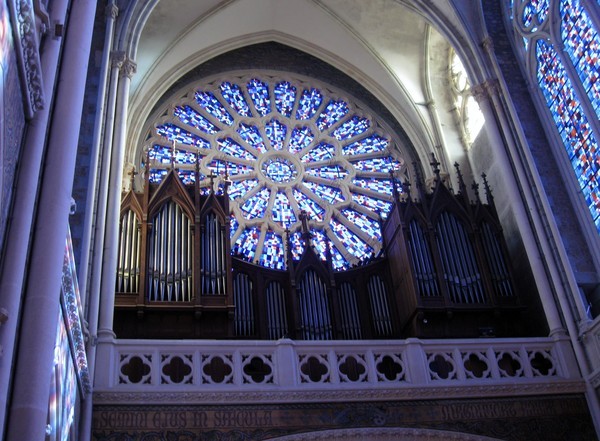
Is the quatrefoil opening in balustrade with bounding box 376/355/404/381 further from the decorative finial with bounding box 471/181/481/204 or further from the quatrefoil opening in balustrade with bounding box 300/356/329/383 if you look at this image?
the decorative finial with bounding box 471/181/481/204

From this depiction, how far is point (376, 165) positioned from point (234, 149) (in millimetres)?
2817

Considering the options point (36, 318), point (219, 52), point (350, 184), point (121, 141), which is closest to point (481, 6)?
point (350, 184)

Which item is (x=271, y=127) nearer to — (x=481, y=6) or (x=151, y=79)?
(x=151, y=79)

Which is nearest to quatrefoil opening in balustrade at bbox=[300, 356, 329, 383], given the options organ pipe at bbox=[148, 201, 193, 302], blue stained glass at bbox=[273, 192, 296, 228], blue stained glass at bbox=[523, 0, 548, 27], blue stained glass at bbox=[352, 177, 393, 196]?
organ pipe at bbox=[148, 201, 193, 302]

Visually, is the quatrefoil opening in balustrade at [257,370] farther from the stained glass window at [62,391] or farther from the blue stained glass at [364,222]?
the blue stained glass at [364,222]

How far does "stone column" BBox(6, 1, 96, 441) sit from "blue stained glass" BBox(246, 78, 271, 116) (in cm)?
872

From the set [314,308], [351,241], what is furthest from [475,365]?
[351,241]

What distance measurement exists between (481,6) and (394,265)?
4.72 meters

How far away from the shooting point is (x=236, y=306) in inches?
479

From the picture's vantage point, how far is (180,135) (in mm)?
15672

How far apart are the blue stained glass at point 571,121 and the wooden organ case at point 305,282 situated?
177cm

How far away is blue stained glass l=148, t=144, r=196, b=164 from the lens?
1513 cm

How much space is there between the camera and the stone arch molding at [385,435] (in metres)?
9.77

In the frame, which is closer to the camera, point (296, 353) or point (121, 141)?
point (296, 353)
